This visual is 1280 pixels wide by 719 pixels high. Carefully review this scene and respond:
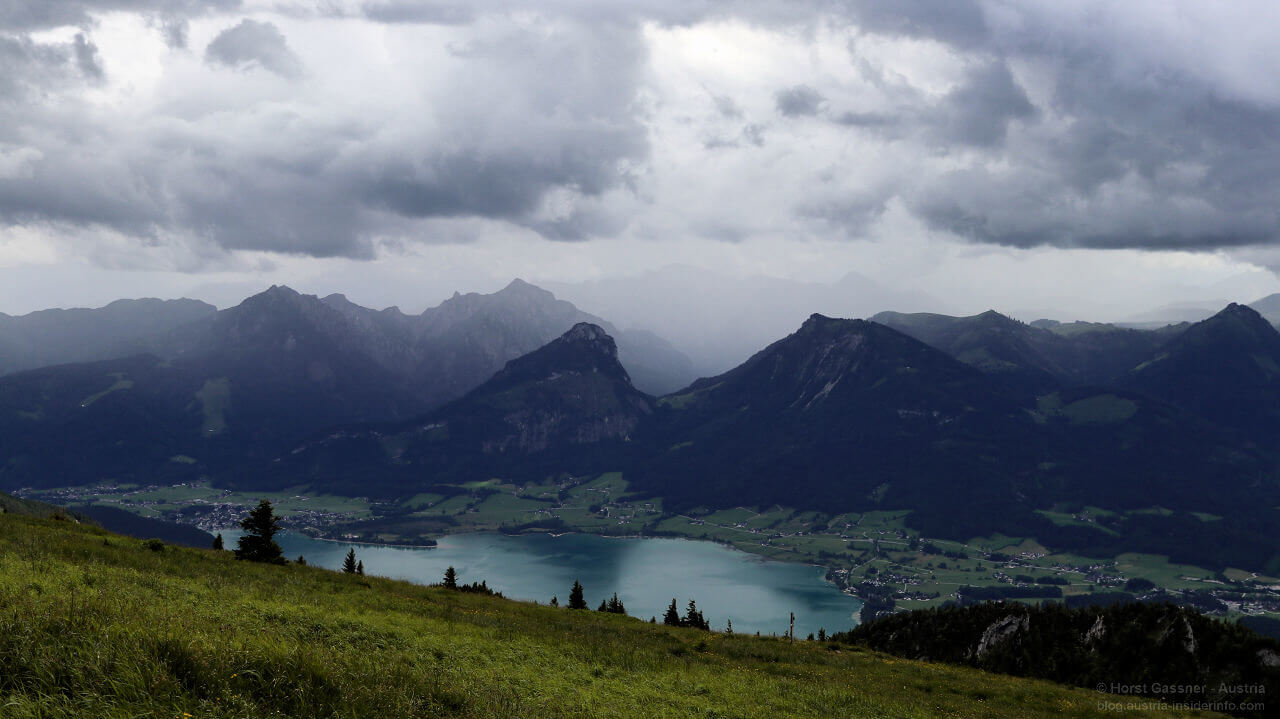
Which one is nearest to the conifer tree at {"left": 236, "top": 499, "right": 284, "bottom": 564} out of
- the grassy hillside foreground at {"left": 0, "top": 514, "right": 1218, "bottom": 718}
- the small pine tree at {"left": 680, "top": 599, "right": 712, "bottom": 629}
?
the grassy hillside foreground at {"left": 0, "top": 514, "right": 1218, "bottom": 718}

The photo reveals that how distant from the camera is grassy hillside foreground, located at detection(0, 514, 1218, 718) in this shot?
12.9m

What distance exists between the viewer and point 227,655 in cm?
1419

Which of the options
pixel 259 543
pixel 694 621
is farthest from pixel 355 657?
pixel 694 621

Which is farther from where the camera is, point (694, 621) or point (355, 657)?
point (694, 621)

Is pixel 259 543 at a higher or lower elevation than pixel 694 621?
higher

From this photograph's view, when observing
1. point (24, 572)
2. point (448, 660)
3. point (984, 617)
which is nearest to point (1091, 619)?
point (984, 617)

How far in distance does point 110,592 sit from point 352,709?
47.5 feet

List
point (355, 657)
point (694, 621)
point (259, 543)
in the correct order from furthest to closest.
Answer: point (694, 621) → point (259, 543) → point (355, 657)

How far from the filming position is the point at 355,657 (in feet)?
62.4

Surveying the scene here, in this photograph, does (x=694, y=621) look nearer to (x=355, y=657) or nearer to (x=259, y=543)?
(x=259, y=543)

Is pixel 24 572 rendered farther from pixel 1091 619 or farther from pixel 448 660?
pixel 1091 619

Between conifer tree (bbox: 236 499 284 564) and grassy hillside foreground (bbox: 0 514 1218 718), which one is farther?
conifer tree (bbox: 236 499 284 564)

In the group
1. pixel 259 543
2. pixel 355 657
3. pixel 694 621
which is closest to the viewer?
pixel 355 657

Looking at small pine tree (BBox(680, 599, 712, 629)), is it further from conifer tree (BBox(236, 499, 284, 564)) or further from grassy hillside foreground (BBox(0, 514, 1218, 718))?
conifer tree (BBox(236, 499, 284, 564))
